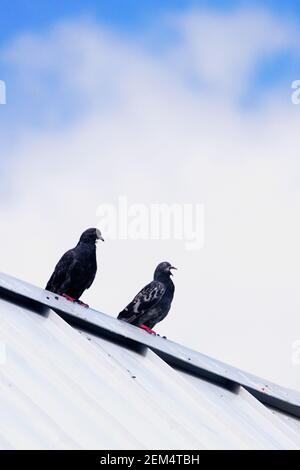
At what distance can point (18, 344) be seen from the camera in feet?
34.5

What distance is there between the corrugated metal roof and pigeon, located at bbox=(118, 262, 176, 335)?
3.66 metres

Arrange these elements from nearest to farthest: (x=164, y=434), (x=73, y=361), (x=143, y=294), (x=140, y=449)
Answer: (x=140, y=449) < (x=164, y=434) < (x=73, y=361) < (x=143, y=294)

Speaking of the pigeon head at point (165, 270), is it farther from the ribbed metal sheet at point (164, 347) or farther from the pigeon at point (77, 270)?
the ribbed metal sheet at point (164, 347)

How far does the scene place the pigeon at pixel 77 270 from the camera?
17469mm

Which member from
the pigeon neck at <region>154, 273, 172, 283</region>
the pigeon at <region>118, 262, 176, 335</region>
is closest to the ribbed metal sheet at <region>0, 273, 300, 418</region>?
the pigeon at <region>118, 262, 176, 335</region>

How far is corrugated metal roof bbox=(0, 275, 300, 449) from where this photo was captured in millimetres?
9117

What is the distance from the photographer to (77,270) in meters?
17.5

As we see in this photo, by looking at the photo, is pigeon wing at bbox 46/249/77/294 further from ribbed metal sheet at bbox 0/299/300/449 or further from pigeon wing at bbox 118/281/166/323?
ribbed metal sheet at bbox 0/299/300/449

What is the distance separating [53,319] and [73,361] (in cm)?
125

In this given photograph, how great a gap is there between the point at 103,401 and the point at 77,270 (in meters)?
7.46

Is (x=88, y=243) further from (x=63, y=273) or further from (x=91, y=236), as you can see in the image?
(x=63, y=273)

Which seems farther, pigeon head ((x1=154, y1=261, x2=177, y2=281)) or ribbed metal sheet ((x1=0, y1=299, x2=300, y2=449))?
pigeon head ((x1=154, y1=261, x2=177, y2=281))
